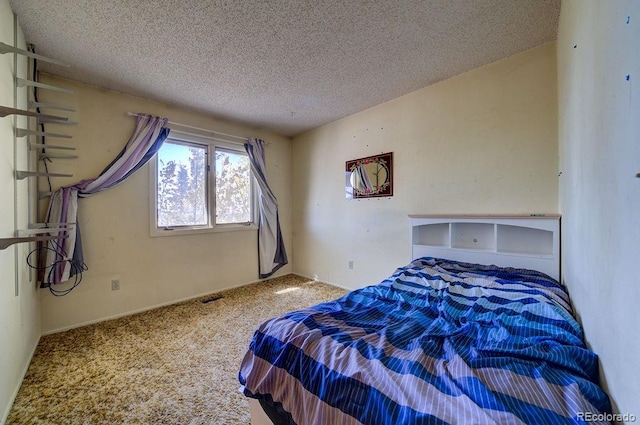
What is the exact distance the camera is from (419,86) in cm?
269

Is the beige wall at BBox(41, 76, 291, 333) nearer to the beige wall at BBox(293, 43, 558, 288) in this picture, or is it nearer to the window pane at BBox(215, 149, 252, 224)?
the window pane at BBox(215, 149, 252, 224)

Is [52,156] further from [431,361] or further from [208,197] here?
[431,361]

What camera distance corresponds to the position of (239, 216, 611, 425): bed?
2.26 ft

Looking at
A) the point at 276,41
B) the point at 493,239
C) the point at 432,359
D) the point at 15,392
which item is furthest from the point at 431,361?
the point at 15,392

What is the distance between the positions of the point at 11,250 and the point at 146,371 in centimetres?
109

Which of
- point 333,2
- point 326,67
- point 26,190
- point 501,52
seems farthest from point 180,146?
point 501,52

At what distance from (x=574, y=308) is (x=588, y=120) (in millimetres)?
938

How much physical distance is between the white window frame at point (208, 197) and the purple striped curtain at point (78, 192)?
0.19 metres

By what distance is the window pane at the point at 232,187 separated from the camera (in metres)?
3.50

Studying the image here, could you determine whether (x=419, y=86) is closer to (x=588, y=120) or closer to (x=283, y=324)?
(x=588, y=120)

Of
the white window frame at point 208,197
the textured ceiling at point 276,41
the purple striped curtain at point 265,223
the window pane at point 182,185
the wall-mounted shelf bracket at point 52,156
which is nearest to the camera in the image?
the textured ceiling at point 276,41

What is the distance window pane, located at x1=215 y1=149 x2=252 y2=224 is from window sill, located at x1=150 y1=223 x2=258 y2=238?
0.09 meters

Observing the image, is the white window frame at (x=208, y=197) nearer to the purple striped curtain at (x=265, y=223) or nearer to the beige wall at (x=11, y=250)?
the purple striped curtain at (x=265, y=223)

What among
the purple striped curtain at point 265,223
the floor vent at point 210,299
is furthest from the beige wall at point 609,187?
the purple striped curtain at point 265,223
